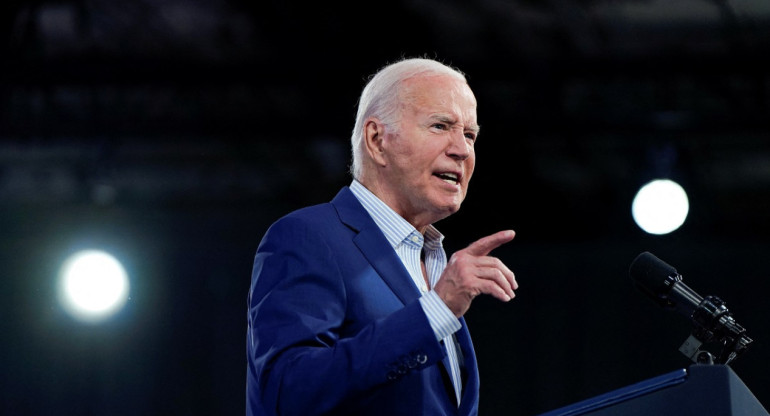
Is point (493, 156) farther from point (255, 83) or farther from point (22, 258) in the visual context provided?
point (22, 258)

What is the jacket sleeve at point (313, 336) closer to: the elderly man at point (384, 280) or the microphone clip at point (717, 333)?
the elderly man at point (384, 280)

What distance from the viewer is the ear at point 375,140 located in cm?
185

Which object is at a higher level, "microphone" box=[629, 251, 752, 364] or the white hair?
the white hair

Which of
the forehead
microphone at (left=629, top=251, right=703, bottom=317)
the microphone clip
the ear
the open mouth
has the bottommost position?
the microphone clip

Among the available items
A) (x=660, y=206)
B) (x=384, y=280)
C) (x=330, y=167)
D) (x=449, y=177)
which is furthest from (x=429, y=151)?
(x=330, y=167)

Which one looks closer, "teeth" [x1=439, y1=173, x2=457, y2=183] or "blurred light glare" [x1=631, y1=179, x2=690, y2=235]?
"teeth" [x1=439, y1=173, x2=457, y2=183]

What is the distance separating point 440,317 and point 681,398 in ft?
1.20

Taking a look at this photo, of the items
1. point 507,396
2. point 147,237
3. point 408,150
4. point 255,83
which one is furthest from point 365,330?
point 147,237

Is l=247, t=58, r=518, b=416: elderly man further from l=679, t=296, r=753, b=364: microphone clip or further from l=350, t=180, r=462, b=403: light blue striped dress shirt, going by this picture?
l=679, t=296, r=753, b=364: microphone clip

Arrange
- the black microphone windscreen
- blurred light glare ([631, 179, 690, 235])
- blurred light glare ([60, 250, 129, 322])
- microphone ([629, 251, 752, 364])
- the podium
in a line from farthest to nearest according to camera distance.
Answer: blurred light glare ([60, 250, 129, 322]) → blurred light glare ([631, 179, 690, 235]) → the black microphone windscreen → microphone ([629, 251, 752, 364]) → the podium

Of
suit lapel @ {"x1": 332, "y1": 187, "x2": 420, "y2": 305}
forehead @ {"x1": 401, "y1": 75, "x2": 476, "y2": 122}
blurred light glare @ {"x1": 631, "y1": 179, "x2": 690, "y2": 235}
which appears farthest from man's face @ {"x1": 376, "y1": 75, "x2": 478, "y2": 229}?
blurred light glare @ {"x1": 631, "y1": 179, "x2": 690, "y2": 235}

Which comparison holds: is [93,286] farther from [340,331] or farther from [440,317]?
[440,317]

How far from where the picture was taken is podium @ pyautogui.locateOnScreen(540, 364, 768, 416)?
1349 mm

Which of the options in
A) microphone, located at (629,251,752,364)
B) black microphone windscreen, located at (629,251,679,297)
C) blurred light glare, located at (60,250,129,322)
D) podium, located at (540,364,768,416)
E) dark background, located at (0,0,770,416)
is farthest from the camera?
blurred light glare, located at (60,250,129,322)
